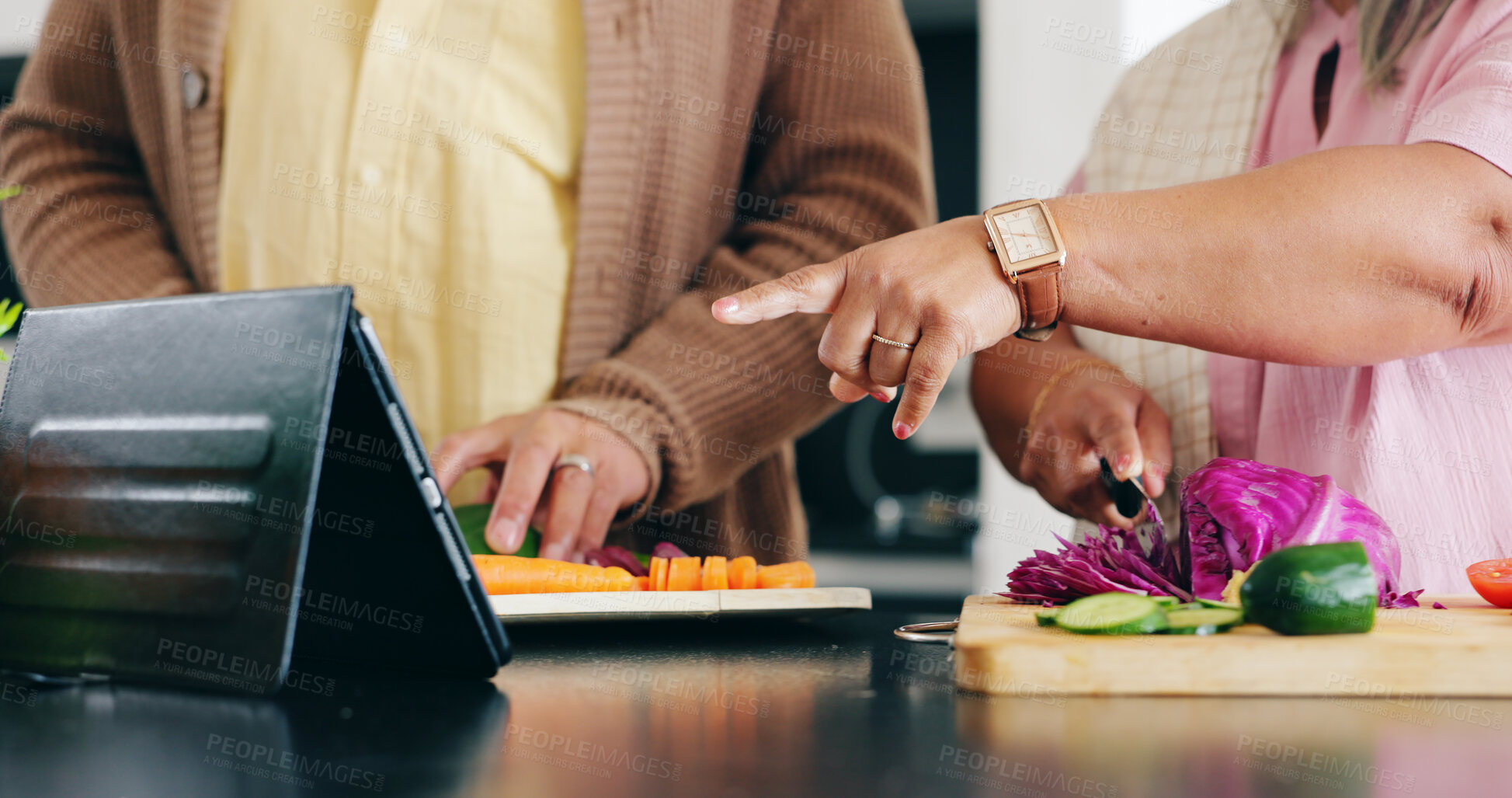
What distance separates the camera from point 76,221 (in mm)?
1680

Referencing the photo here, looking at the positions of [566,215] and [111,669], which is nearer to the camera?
[111,669]

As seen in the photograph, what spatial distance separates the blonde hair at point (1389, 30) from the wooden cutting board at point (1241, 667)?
0.73 m

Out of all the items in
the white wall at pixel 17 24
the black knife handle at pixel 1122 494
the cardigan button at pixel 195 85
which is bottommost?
the black knife handle at pixel 1122 494

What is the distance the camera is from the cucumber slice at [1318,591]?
589 mm

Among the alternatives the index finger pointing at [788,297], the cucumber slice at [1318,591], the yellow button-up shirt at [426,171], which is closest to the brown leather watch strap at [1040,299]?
the index finger pointing at [788,297]

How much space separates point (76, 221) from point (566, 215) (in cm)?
81

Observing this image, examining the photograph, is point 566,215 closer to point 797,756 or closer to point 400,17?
point 400,17

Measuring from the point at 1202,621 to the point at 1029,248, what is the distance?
0.29 m

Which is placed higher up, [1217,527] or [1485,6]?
[1485,6]

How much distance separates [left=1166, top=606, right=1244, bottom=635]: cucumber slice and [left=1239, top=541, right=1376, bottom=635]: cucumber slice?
17 mm

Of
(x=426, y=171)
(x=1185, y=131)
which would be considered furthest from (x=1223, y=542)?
(x=426, y=171)

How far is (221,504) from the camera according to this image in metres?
0.53

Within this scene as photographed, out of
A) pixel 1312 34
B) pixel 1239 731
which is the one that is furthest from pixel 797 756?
pixel 1312 34

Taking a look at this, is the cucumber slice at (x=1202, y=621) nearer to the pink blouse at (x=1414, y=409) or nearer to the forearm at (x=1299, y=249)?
the forearm at (x=1299, y=249)
